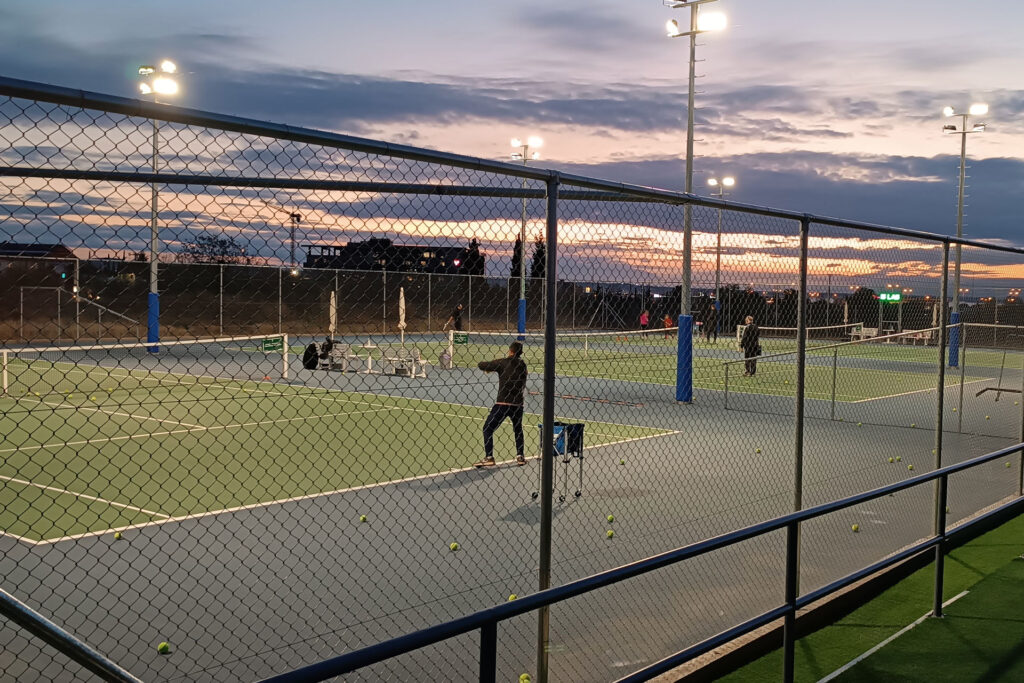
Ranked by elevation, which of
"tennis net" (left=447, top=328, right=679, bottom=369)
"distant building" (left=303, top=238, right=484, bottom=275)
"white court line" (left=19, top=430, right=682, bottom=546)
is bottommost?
"white court line" (left=19, top=430, right=682, bottom=546)

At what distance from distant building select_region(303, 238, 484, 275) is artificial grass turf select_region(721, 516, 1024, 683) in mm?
3012

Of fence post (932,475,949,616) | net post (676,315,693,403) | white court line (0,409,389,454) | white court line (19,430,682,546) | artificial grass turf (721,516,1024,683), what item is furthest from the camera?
net post (676,315,693,403)

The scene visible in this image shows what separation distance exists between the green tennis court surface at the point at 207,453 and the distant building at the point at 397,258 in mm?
3424

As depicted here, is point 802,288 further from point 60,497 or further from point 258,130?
point 60,497

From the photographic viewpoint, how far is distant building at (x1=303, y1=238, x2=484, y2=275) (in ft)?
15.7

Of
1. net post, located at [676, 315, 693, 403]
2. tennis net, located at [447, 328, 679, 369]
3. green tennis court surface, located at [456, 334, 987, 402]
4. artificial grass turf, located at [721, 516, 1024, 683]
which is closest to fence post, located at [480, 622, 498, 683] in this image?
tennis net, located at [447, 328, 679, 369]

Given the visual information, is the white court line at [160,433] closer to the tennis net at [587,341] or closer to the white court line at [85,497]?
the white court line at [85,497]

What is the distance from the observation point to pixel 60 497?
10.9m

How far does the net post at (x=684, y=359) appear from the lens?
1951 cm

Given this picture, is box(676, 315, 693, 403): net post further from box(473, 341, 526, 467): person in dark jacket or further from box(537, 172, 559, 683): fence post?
box(537, 172, 559, 683): fence post

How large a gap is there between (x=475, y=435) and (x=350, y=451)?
8.78ft

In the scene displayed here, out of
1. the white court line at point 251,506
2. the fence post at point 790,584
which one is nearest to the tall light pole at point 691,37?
the white court line at point 251,506

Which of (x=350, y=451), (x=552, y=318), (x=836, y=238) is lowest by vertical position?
(x=350, y=451)

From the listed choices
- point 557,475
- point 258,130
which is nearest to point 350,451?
point 557,475
